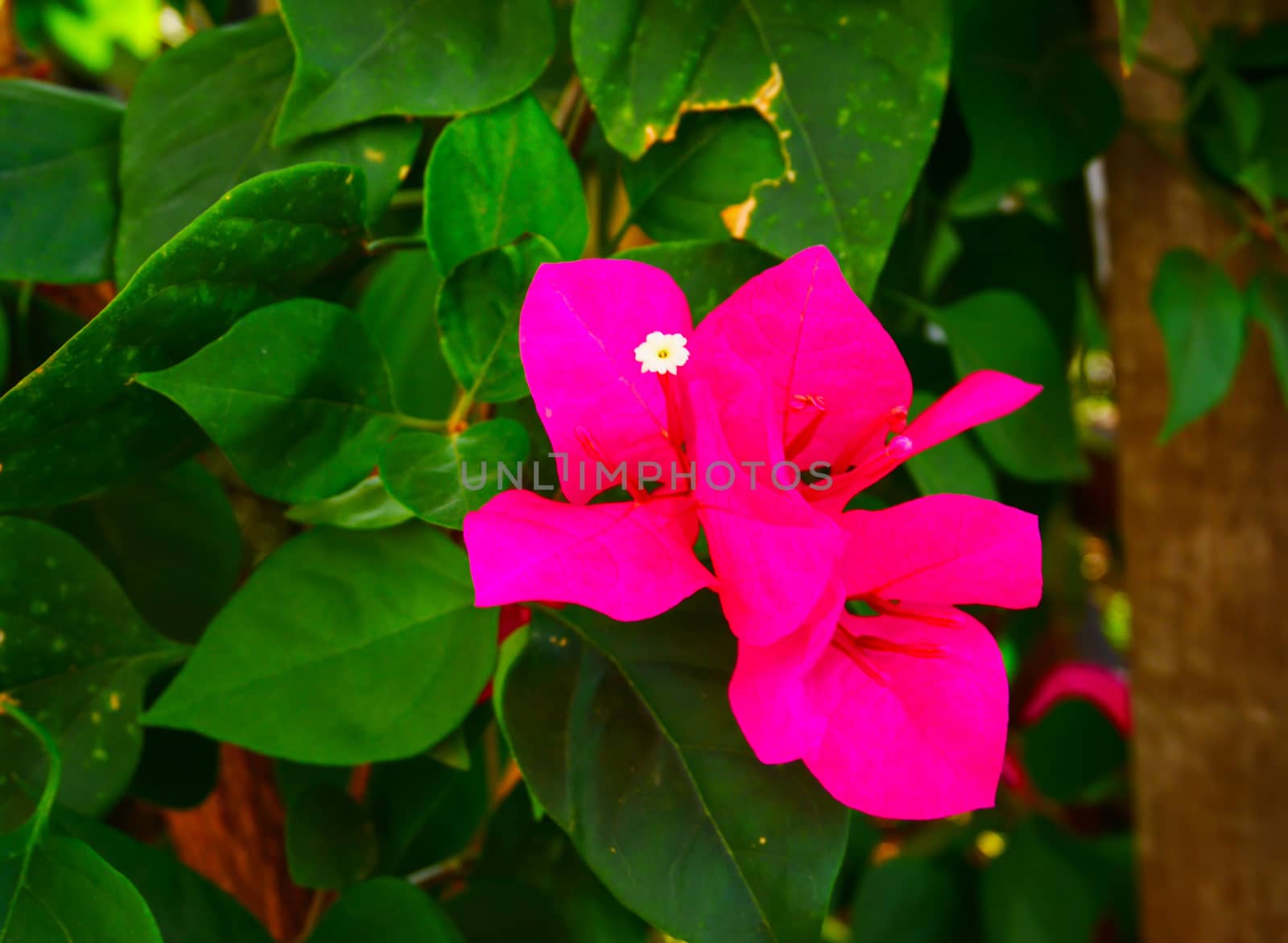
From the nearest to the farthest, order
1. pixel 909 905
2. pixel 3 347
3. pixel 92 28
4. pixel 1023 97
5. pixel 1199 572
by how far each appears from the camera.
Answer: pixel 3 347 < pixel 1023 97 < pixel 1199 572 < pixel 909 905 < pixel 92 28

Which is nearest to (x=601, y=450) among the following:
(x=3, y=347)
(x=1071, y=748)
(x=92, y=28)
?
(x=3, y=347)

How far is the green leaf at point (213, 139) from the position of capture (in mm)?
291

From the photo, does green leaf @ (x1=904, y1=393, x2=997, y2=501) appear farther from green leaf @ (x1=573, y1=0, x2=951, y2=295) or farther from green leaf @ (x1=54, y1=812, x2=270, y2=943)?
green leaf @ (x1=54, y1=812, x2=270, y2=943)

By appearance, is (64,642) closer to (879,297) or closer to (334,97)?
(334,97)

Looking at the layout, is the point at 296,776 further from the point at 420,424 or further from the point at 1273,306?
the point at 1273,306

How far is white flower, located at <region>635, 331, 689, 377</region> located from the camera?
→ 209 mm

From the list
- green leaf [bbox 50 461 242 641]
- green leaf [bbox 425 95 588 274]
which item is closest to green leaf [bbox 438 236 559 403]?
green leaf [bbox 425 95 588 274]

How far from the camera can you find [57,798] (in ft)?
0.94

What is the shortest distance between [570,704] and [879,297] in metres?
0.24

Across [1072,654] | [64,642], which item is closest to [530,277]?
[64,642]

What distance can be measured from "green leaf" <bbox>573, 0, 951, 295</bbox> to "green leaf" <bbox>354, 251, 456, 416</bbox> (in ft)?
0.32

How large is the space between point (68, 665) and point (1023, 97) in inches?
17.2

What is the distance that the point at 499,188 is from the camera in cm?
26

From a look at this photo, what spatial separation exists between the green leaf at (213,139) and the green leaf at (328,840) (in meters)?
0.18
